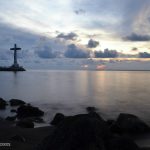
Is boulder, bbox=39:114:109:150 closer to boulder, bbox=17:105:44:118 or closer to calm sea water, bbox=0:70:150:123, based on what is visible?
calm sea water, bbox=0:70:150:123

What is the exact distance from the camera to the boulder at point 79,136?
515 inches

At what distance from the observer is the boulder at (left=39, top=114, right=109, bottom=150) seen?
1307cm

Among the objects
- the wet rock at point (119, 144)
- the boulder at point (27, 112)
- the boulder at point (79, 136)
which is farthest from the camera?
the boulder at point (27, 112)

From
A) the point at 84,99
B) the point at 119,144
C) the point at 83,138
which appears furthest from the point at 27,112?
the point at 84,99

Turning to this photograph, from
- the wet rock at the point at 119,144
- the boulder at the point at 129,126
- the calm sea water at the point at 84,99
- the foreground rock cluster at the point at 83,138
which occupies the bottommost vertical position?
the calm sea water at the point at 84,99

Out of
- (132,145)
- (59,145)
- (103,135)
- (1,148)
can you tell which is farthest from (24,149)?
(132,145)

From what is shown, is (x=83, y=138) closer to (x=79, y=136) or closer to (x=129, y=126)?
(x=79, y=136)

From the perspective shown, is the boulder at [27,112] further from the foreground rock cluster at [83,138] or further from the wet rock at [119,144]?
the wet rock at [119,144]

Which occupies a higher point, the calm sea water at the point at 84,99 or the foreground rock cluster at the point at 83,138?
the foreground rock cluster at the point at 83,138

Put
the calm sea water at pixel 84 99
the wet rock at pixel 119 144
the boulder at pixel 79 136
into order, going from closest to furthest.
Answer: the boulder at pixel 79 136, the wet rock at pixel 119 144, the calm sea water at pixel 84 99

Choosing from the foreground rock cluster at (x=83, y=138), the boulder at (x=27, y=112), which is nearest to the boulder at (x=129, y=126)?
the foreground rock cluster at (x=83, y=138)

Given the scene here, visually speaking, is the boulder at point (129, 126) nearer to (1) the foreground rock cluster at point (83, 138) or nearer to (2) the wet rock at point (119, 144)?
(2) the wet rock at point (119, 144)

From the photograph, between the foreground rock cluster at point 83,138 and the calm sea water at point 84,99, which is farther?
the calm sea water at point 84,99

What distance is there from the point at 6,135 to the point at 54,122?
8.68 meters
